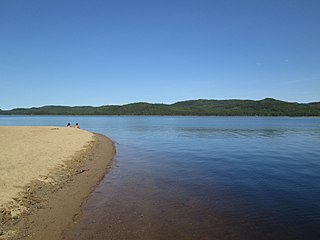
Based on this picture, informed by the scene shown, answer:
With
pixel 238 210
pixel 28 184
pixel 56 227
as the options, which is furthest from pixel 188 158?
pixel 56 227

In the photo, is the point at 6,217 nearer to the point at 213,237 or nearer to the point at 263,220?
the point at 213,237

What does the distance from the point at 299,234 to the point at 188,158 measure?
14354 mm

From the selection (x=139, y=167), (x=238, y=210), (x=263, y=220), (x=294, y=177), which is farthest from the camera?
(x=139, y=167)

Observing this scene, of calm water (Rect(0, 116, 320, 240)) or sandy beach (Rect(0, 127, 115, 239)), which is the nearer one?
sandy beach (Rect(0, 127, 115, 239))

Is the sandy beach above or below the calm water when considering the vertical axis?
above

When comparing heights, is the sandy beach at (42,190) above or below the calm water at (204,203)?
above

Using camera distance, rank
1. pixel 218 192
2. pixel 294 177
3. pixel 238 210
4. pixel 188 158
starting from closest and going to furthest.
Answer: pixel 238 210 → pixel 218 192 → pixel 294 177 → pixel 188 158

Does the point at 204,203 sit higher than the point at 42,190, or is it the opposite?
the point at 42,190

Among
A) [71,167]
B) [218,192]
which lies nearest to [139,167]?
[71,167]

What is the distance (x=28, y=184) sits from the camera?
11.2 meters

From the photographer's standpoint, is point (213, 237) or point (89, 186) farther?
point (89, 186)

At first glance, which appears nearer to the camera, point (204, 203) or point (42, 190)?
point (204, 203)

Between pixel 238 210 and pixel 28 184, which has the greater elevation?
pixel 28 184

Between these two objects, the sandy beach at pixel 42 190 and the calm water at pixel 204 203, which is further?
the calm water at pixel 204 203
